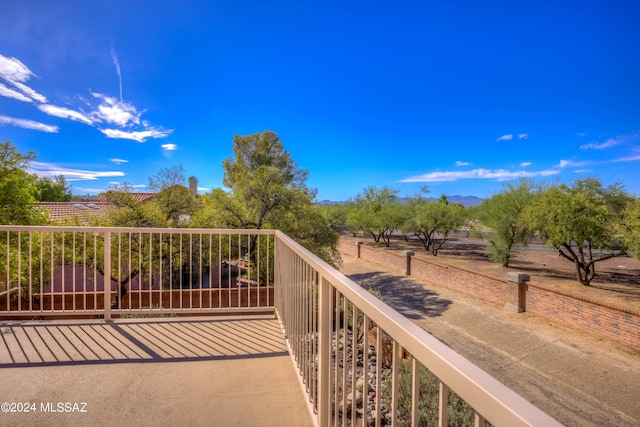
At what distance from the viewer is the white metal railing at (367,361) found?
0.51 m

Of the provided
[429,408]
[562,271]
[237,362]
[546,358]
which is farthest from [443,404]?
[562,271]

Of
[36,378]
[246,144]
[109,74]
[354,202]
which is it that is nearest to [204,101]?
[109,74]

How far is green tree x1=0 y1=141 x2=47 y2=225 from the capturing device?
820cm

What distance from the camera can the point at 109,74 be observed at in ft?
41.1

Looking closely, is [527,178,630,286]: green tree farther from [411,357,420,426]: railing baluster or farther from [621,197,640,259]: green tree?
[411,357,420,426]: railing baluster

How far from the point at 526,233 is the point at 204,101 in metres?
19.3

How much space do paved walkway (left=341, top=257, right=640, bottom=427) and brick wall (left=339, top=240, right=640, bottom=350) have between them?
0.28m

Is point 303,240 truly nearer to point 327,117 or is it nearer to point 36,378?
point 36,378

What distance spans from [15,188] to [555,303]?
1578 centimetres

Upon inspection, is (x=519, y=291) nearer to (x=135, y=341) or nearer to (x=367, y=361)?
(x=135, y=341)

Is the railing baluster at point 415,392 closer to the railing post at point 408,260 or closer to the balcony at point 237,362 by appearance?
the balcony at point 237,362

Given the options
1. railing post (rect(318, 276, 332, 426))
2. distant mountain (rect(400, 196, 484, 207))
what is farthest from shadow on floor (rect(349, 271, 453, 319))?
distant mountain (rect(400, 196, 484, 207))

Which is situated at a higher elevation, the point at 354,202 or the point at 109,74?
the point at 109,74

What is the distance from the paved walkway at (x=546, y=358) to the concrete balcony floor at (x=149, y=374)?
18.6 ft
